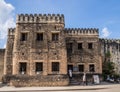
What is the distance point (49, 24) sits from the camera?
1347 inches

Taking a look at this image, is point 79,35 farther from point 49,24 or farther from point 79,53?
point 49,24

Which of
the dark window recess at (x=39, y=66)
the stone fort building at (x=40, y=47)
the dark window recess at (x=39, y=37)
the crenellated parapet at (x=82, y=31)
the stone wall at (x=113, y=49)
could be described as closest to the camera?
the stone fort building at (x=40, y=47)

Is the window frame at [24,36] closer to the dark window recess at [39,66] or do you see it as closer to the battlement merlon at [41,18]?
the battlement merlon at [41,18]

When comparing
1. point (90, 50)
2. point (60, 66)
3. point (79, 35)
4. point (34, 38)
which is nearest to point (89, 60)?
point (90, 50)

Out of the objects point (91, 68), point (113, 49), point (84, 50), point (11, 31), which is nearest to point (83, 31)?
point (84, 50)

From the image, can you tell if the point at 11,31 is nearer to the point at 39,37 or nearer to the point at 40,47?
the point at 39,37

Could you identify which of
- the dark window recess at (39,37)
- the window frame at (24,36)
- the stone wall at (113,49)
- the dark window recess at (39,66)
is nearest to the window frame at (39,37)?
the dark window recess at (39,37)

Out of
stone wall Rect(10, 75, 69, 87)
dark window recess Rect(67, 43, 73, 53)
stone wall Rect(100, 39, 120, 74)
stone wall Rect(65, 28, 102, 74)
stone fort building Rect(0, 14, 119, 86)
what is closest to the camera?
stone wall Rect(10, 75, 69, 87)

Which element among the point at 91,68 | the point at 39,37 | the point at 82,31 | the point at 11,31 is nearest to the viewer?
the point at 39,37

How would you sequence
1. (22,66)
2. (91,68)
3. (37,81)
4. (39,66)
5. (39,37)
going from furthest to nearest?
(91,68), (39,37), (22,66), (39,66), (37,81)

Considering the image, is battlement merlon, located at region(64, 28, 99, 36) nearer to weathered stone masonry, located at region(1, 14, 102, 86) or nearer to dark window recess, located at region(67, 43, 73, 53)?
dark window recess, located at region(67, 43, 73, 53)

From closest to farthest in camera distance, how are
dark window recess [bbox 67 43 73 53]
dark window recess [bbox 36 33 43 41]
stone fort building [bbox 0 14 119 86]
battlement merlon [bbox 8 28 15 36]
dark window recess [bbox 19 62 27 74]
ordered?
stone fort building [bbox 0 14 119 86] < dark window recess [bbox 19 62 27 74] < dark window recess [bbox 36 33 43 41] < battlement merlon [bbox 8 28 15 36] < dark window recess [bbox 67 43 73 53]

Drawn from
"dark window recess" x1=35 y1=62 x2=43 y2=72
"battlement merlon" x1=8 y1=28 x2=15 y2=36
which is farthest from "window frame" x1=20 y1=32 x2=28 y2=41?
"battlement merlon" x1=8 y1=28 x2=15 y2=36

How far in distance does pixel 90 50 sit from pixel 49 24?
822 centimetres
